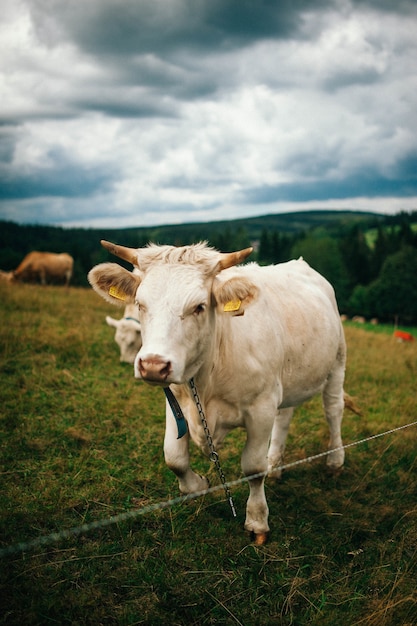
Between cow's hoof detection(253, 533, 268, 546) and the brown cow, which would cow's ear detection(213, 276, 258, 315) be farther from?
the brown cow

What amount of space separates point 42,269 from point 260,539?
2198 cm

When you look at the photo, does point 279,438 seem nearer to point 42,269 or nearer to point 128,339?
point 128,339

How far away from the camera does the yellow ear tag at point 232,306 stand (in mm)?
3328

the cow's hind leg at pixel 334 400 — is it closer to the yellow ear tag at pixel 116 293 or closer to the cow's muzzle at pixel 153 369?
the yellow ear tag at pixel 116 293

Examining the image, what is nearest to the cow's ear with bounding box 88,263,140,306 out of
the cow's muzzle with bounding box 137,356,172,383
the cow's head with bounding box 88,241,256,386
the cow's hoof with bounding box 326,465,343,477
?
the cow's head with bounding box 88,241,256,386

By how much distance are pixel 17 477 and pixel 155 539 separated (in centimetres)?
163

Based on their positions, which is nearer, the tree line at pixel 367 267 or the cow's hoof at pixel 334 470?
the cow's hoof at pixel 334 470

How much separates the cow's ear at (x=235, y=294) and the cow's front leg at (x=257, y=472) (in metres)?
1.09

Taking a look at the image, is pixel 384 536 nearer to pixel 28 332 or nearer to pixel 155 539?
pixel 155 539

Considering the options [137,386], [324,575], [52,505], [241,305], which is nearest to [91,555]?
[52,505]

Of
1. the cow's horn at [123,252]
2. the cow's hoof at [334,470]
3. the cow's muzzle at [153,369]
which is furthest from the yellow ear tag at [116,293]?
the cow's hoof at [334,470]

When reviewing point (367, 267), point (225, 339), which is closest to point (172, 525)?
point (225, 339)

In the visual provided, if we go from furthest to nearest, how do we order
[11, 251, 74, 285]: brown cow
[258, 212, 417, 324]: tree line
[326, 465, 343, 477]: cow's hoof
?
1. [258, 212, 417, 324]: tree line
2. [11, 251, 74, 285]: brown cow
3. [326, 465, 343, 477]: cow's hoof

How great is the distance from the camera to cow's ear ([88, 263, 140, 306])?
11.5 feet
